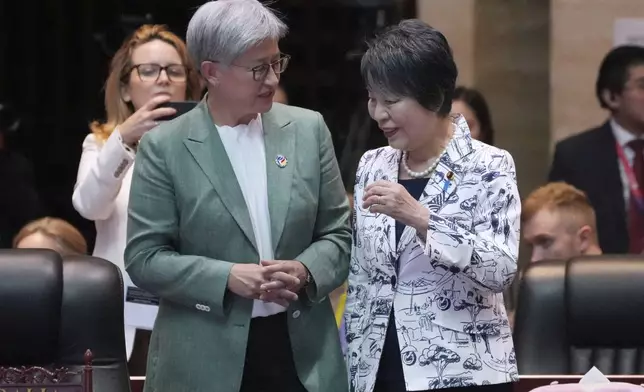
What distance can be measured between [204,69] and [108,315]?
699 mm

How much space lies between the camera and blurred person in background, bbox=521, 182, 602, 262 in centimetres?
447

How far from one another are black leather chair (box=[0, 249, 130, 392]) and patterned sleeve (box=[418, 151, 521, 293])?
902 mm

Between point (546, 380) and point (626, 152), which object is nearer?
point (546, 380)

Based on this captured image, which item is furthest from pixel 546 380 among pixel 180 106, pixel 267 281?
pixel 180 106

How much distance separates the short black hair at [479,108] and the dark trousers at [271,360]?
202 cm

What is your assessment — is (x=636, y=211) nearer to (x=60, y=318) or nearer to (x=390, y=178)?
(x=390, y=178)

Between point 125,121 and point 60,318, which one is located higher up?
point 125,121

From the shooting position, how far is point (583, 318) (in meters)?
3.66

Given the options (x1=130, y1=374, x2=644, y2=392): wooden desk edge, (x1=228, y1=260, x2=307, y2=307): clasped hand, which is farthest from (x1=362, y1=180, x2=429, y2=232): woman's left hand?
(x1=130, y1=374, x2=644, y2=392): wooden desk edge

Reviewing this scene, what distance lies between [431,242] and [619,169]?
249cm

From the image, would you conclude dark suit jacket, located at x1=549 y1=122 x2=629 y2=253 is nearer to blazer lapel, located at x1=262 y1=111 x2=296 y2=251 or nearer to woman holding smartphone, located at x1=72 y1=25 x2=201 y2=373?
woman holding smartphone, located at x1=72 y1=25 x2=201 y2=373

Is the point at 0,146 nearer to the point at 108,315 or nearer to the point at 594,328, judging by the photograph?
the point at 108,315

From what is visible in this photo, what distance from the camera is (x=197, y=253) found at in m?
3.16

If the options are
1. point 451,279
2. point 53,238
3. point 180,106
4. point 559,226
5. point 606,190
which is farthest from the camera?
point 606,190
